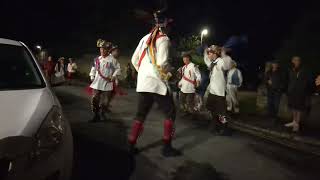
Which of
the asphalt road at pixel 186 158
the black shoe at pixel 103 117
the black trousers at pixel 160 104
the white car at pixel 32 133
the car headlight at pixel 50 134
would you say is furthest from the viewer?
the black shoe at pixel 103 117

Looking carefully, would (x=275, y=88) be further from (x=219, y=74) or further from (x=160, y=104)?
(x=160, y=104)

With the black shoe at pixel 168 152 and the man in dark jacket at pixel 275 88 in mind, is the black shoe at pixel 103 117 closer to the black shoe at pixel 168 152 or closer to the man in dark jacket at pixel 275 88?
the black shoe at pixel 168 152

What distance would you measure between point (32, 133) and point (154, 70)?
310 cm

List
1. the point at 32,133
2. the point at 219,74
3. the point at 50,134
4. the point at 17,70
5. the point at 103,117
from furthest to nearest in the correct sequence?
1. the point at 103,117
2. the point at 219,74
3. the point at 17,70
4. the point at 50,134
5. the point at 32,133

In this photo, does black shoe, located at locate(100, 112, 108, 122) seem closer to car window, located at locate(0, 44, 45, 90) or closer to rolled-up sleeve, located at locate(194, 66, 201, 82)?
rolled-up sleeve, located at locate(194, 66, 201, 82)

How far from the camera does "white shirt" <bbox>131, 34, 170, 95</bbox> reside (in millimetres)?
5996

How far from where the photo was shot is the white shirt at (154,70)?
19.7ft

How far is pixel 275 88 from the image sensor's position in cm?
1130

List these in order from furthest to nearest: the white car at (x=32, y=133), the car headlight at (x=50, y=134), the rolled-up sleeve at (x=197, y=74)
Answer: the rolled-up sleeve at (x=197, y=74)
the car headlight at (x=50, y=134)
the white car at (x=32, y=133)

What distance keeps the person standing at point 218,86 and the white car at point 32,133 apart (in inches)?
Result: 185

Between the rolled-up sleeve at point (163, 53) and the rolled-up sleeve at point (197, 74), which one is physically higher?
the rolled-up sleeve at point (163, 53)

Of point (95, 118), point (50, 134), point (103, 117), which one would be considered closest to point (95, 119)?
point (95, 118)

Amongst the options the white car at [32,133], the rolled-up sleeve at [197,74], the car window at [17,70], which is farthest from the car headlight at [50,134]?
the rolled-up sleeve at [197,74]

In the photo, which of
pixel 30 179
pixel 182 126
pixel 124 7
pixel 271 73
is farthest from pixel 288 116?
pixel 124 7
